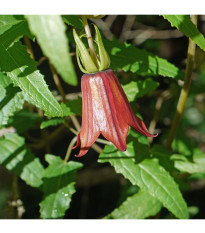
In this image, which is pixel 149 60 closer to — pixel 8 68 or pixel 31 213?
pixel 8 68

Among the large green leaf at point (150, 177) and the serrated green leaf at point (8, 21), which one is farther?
the large green leaf at point (150, 177)

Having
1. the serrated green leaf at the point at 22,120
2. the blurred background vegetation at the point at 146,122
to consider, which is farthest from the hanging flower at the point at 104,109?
the blurred background vegetation at the point at 146,122

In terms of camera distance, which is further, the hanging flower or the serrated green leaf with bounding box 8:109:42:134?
the serrated green leaf with bounding box 8:109:42:134

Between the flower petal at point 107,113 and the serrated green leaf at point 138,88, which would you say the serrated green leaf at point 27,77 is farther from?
the serrated green leaf at point 138,88

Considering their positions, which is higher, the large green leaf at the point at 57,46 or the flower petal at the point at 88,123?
the large green leaf at the point at 57,46

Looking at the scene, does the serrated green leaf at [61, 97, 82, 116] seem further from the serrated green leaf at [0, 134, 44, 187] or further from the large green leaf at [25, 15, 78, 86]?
the large green leaf at [25, 15, 78, 86]

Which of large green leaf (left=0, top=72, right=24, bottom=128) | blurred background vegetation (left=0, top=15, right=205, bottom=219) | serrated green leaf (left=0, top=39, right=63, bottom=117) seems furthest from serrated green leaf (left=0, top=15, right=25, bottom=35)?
blurred background vegetation (left=0, top=15, right=205, bottom=219)

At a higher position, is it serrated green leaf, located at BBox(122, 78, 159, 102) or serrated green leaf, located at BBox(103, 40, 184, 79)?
serrated green leaf, located at BBox(103, 40, 184, 79)

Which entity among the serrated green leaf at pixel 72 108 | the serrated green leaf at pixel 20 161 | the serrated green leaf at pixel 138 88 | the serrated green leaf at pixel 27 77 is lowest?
the serrated green leaf at pixel 20 161

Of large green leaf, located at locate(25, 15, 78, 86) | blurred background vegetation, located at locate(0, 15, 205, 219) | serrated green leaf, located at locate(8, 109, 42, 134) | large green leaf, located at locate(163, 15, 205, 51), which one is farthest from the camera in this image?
blurred background vegetation, located at locate(0, 15, 205, 219)
